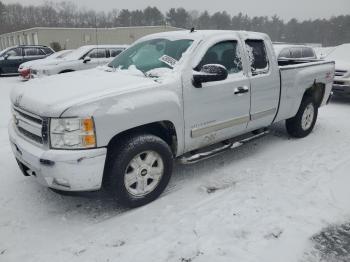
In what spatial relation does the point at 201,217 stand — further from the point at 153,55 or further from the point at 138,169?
the point at 153,55

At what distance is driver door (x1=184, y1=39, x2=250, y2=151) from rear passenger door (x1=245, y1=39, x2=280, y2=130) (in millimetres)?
157

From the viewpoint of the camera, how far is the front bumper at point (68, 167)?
9.94 ft

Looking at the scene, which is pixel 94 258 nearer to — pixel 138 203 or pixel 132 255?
pixel 132 255

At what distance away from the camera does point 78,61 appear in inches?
477

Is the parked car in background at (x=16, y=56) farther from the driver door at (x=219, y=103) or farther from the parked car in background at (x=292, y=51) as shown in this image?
the driver door at (x=219, y=103)

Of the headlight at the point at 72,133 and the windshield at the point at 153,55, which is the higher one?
the windshield at the point at 153,55

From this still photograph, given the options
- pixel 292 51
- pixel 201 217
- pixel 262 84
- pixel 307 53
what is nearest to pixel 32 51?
pixel 292 51

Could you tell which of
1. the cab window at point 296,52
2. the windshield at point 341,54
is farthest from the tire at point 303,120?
the cab window at point 296,52

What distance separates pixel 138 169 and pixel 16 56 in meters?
15.3

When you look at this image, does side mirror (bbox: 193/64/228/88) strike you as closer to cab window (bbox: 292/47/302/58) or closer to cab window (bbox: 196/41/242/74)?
cab window (bbox: 196/41/242/74)

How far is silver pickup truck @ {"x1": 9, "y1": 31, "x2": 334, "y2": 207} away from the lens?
3074 millimetres

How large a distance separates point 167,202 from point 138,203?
34 cm

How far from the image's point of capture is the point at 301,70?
548 cm

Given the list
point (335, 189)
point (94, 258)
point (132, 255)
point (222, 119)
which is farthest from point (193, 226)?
point (335, 189)
